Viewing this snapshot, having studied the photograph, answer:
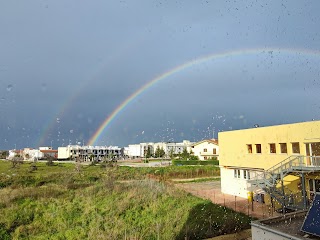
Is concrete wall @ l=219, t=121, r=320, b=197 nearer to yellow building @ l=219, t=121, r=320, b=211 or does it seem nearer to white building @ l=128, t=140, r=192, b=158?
yellow building @ l=219, t=121, r=320, b=211

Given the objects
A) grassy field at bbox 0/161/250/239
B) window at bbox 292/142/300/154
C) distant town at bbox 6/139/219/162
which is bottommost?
grassy field at bbox 0/161/250/239

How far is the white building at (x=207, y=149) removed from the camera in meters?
64.1

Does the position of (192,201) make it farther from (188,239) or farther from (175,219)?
(188,239)

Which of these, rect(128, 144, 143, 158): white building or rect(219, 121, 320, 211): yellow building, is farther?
rect(128, 144, 143, 158): white building

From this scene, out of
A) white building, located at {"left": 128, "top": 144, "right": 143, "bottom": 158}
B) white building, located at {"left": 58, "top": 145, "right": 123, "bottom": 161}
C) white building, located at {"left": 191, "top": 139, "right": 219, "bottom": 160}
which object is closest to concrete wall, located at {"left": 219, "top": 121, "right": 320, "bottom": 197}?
white building, located at {"left": 191, "top": 139, "right": 219, "bottom": 160}

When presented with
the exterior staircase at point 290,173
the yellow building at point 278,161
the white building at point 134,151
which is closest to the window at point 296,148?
the yellow building at point 278,161

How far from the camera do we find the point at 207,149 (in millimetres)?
65812

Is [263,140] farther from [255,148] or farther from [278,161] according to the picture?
[278,161]

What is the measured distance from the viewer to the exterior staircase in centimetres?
1477

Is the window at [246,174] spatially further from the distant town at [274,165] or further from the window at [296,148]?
the window at [296,148]

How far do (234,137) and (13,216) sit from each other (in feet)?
53.3

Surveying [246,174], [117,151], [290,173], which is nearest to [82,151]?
[117,151]

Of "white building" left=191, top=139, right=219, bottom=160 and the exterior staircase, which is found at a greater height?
"white building" left=191, top=139, right=219, bottom=160

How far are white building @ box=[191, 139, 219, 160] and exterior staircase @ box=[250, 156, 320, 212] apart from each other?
47351 millimetres
